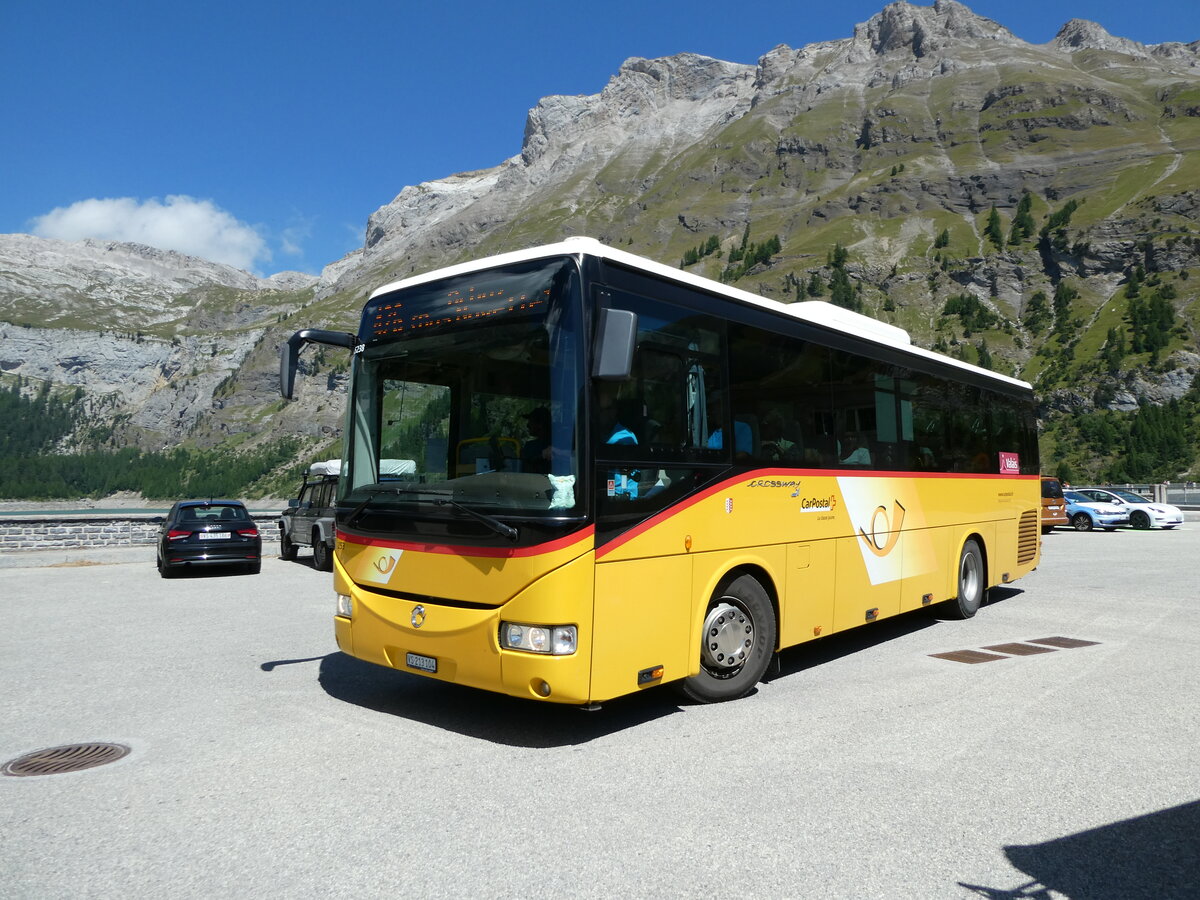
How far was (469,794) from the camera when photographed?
187 inches

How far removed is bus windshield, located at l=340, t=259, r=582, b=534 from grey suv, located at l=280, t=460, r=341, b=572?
11138mm

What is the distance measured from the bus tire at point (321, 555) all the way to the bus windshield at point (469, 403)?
12525mm

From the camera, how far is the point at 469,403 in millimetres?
6082

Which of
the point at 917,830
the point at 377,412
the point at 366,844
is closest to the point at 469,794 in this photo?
the point at 366,844

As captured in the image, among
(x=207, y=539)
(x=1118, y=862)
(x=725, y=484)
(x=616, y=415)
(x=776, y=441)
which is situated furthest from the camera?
(x=207, y=539)

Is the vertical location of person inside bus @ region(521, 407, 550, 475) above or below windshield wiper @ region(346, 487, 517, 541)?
above

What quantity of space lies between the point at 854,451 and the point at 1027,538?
21.2 feet

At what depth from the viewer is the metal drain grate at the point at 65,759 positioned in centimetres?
520

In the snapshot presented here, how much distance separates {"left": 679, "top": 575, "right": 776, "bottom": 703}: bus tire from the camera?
6617mm

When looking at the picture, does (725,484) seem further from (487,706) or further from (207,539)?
(207,539)

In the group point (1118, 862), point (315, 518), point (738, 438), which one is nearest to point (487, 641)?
point (738, 438)

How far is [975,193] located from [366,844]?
18917cm

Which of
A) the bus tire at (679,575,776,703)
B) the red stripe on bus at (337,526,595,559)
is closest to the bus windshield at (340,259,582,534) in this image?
the red stripe on bus at (337,526,595,559)

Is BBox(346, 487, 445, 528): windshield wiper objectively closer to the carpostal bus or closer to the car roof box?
the carpostal bus
